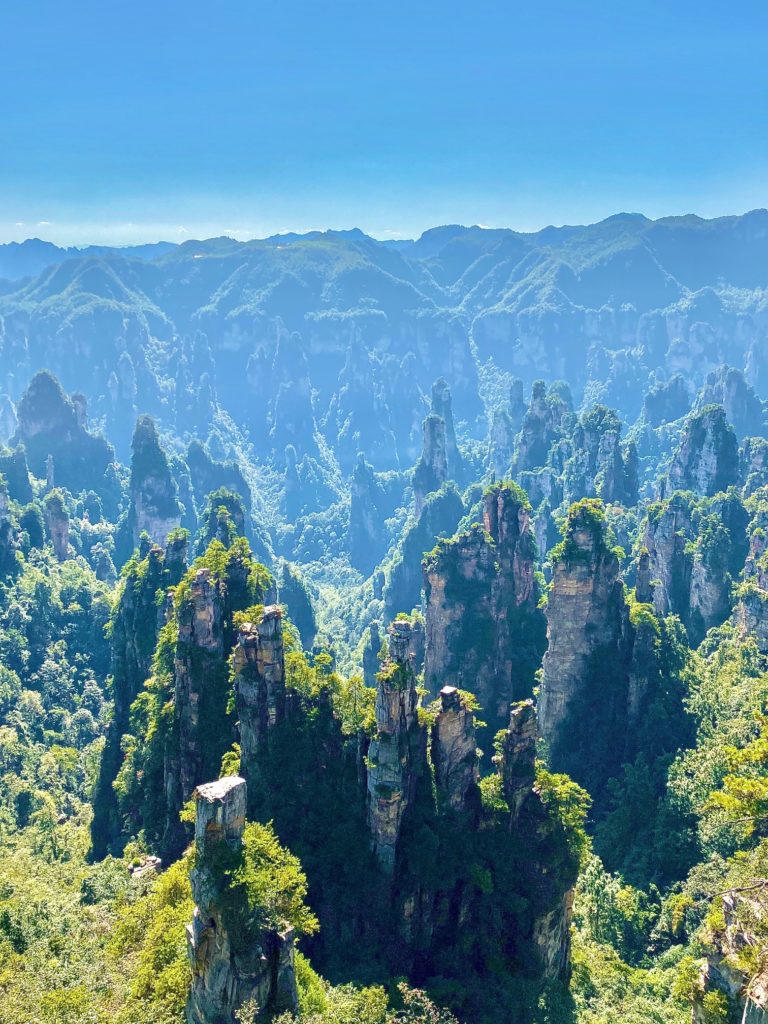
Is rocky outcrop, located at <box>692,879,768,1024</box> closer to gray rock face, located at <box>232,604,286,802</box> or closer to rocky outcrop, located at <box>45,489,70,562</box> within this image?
gray rock face, located at <box>232,604,286,802</box>

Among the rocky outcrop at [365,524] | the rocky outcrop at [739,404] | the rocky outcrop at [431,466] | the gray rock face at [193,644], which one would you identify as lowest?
the rocky outcrop at [365,524]

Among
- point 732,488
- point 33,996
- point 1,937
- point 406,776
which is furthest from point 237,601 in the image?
point 732,488

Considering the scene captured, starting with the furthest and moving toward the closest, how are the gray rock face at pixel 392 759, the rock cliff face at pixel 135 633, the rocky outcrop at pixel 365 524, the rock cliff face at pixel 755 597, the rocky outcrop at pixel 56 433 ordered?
the rocky outcrop at pixel 365 524, the rocky outcrop at pixel 56 433, the rock cliff face at pixel 755 597, the rock cliff face at pixel 135 633, the gray rock face at pixel 392 759

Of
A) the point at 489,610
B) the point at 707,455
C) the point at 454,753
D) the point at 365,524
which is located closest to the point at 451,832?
the point at 454,753

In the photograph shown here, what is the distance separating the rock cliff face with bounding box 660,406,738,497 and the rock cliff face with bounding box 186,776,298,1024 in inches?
3664

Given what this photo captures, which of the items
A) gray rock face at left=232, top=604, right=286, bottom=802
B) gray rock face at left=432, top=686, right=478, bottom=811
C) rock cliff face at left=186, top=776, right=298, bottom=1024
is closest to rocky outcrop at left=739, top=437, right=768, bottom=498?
gray rock face at left=432, top=686, right=478, bottom=811

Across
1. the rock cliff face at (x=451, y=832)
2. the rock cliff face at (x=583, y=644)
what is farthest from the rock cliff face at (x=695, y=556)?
the rock cliff face at (x=451, y=832)

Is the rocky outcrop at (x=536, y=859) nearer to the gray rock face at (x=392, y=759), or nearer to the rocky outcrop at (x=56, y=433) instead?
the gray rock face at (x=392, y=759)

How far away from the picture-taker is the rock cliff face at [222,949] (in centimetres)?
2717

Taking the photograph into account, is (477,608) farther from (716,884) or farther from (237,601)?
(716,884)

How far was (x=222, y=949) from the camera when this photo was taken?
27.4 meters

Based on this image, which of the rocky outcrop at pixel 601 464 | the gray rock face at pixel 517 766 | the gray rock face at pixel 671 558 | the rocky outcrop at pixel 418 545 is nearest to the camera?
the gray rock face at pixel 517 766

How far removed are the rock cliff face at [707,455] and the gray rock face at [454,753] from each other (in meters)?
78.0

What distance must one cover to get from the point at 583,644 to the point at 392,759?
1116 inches
